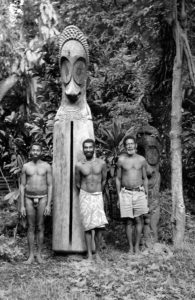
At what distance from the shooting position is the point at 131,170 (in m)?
7.14

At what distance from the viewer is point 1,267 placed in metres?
6.41

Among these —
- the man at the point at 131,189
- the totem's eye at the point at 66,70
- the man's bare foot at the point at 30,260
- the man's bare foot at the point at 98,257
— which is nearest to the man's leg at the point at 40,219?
the man's bare foot at the point at 30,260

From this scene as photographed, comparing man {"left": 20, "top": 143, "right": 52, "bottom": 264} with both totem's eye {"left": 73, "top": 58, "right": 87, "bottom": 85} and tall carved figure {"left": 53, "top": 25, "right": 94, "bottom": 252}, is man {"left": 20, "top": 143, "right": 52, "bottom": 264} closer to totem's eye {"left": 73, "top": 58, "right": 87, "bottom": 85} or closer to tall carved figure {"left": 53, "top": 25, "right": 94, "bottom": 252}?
tall carved figure {"left": 53, "top": 25, "right": 94, "bottom": 252}

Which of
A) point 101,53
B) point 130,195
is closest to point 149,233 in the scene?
point 130,195

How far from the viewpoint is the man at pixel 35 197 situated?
22.5ft

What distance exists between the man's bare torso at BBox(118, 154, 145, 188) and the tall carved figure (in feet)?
2.33

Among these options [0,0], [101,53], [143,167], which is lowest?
[143,167]

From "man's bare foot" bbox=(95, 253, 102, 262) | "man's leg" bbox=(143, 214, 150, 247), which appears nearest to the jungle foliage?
"man's leg" bbox=(143, 214, 150, 247)

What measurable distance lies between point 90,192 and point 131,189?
2.19ft

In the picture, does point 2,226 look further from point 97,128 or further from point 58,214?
point 97,128

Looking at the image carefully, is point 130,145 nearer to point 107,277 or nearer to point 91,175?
point 91,175

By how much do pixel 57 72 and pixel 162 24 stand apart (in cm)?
249

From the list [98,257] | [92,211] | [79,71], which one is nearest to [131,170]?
[92,211]

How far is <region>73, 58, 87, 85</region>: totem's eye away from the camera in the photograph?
24.4 ft
